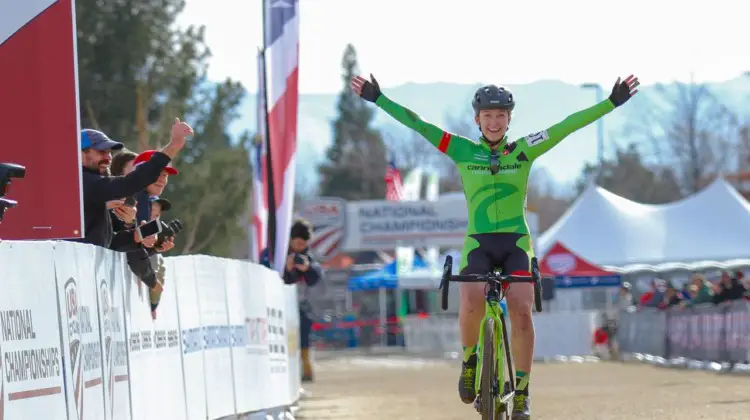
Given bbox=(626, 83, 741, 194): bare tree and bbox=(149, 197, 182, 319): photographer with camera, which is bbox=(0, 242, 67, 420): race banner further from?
bbox=(626, 83, 741, 194): bare tree

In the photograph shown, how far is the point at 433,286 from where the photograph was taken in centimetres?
4806

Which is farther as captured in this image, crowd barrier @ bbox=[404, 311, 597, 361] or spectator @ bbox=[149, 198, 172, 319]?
crowd barrier @ bbox=[404, 311, 597, 361]

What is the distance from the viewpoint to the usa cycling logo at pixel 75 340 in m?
7.46

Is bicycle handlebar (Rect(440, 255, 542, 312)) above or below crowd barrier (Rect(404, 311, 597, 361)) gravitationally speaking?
above

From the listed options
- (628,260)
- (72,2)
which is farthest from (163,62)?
(72,2)

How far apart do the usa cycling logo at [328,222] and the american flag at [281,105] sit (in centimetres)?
2743

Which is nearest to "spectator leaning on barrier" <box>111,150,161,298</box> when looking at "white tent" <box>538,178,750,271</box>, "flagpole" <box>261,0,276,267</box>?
"flagpole" <box>261,0,276,267</box>

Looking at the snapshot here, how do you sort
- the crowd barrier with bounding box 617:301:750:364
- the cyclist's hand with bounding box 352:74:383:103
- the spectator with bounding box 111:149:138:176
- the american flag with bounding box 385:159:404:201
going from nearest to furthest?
the cyclist's hand with bounding box 352:74:383:103 < the spectator with bounding box 111:149:138:176 < the crowd barrier with bounding box 617:301:750:364 < the american flag with bounding box 385:159:404:201

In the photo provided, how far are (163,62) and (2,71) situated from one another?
97.2 feet

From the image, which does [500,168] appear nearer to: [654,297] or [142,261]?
[142,261]

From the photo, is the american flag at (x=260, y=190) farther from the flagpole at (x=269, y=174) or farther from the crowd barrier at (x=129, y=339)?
the crowd barrier at (x=129, y=339)

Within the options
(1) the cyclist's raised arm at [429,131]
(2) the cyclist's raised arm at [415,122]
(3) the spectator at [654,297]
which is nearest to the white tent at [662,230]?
(3) the spectator at [654,297]

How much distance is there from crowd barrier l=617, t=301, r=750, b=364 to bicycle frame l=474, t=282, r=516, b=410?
15926 mm

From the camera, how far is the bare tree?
96188mm
